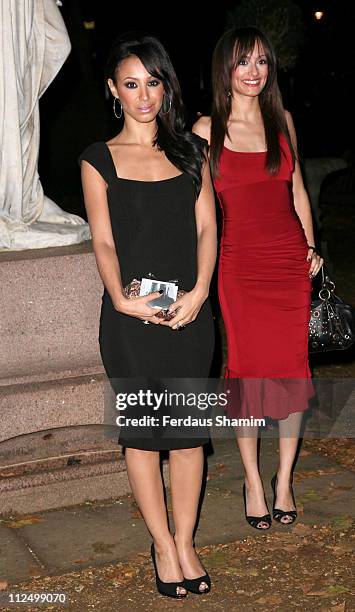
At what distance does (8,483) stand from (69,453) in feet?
1.16

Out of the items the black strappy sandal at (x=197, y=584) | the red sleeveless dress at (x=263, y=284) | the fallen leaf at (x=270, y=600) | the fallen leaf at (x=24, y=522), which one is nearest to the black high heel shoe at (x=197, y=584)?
the black strappy sandal at (x=197, y=584)

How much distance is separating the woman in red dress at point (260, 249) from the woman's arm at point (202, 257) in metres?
0.51

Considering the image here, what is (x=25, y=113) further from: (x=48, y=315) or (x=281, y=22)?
(x=281, y=22)

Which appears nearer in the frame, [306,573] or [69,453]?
[306,573]

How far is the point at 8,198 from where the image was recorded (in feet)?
18.3

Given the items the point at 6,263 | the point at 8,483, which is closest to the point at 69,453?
the point at 8,483

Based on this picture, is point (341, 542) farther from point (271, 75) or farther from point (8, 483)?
point (271, 75)

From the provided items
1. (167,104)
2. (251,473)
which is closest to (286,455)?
(251,473)

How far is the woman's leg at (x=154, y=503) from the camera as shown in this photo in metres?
Result: 4.09

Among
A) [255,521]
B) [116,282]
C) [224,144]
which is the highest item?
[224,144]

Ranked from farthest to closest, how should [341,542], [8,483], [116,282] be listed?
[8,483]
[341,542]
[116,282]

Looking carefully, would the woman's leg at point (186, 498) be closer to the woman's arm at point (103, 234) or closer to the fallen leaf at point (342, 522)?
the woman's arm at point (103, 234)

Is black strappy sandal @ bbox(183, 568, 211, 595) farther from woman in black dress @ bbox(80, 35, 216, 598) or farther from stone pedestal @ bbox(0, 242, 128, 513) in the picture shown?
stone pedestal @ bbox(0, 242, 128, 513)

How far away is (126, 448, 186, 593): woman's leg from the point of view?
409 cm
